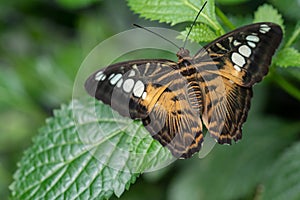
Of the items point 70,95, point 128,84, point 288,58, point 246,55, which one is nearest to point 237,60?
point 246,55

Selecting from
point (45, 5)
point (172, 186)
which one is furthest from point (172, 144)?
point (45, 5)

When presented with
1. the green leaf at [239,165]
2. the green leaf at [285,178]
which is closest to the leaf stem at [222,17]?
the green leaf at [285,178]

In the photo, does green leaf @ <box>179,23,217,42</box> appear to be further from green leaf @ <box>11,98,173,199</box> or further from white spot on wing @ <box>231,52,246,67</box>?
green leaf @ <box>11,98,173,199</box>

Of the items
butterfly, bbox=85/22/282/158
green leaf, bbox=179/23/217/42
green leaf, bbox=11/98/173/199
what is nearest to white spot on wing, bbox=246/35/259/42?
butterfly, bbox=85/22/282/158

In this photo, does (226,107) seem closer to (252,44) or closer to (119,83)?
(252,44)

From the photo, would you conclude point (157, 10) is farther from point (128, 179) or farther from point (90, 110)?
point (128, 179)

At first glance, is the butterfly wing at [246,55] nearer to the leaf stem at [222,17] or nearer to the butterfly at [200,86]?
the butterfly at [200,86]
